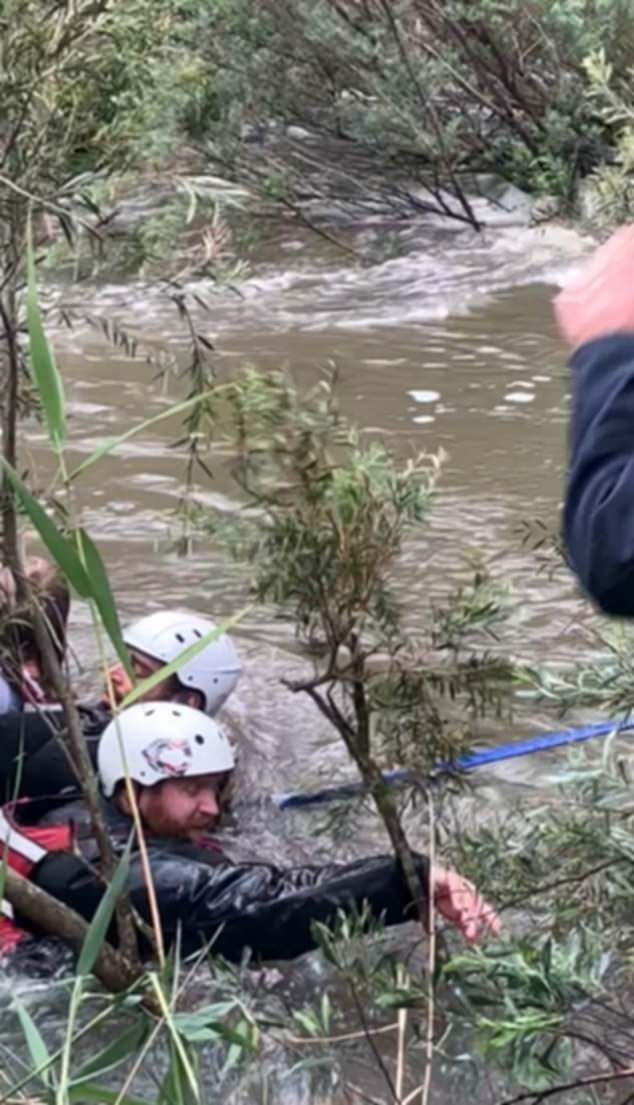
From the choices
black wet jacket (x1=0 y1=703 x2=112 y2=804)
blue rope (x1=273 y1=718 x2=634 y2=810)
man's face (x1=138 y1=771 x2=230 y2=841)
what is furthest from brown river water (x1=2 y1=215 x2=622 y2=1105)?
black wet jacket (x1=0 y1=703 x2=112 y2=804)

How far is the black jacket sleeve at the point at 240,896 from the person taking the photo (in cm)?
460

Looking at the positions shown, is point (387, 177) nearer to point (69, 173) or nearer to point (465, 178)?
point (465, 178)

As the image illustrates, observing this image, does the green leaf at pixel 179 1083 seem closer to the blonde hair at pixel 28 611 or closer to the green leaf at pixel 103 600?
the green leaf at pixel 103 600

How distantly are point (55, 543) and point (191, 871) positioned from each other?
2477mm

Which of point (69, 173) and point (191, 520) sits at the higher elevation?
point (69, 173)

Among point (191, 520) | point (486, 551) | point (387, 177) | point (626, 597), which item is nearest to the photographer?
point (626, 597)

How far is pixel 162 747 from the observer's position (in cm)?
527

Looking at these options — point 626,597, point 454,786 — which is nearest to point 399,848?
point 454,786

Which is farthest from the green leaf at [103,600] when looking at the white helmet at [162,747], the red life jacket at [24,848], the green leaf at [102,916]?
the white helmet at [162,747]

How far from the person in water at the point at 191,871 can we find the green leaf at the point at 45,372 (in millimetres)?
1585

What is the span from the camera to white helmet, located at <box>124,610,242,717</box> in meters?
6.00

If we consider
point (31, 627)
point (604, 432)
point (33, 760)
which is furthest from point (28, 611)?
point (604, 432)

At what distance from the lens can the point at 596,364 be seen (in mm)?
1491

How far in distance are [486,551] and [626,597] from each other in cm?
654
